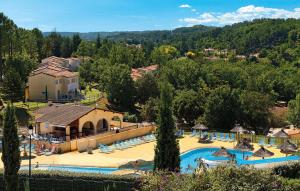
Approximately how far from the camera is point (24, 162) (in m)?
32.7

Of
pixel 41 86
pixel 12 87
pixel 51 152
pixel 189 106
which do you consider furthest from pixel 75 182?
pixel 41 86

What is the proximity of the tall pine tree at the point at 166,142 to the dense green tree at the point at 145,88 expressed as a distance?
127 ft

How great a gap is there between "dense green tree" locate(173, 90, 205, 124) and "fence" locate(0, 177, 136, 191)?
1163 inches

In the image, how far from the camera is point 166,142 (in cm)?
2391

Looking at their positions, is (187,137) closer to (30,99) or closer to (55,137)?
(55,137)

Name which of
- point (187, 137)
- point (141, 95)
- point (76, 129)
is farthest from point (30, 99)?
point (187, 137)

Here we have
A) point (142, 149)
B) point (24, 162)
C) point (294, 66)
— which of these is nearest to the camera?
point (24, 162)

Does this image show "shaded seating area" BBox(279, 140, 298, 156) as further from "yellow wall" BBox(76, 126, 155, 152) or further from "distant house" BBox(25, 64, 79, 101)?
"distant house" BBox(25, 64, 79, 101)

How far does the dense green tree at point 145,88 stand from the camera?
→ 206 feet

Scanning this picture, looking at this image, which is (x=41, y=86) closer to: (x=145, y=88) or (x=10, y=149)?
(x=145, y=88)

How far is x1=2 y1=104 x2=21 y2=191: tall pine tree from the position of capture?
71.4 feet

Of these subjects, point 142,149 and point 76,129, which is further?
point 76,129

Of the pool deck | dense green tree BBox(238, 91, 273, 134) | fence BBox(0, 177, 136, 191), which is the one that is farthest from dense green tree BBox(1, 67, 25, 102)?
fence BBox(0, 177, 136, 191)

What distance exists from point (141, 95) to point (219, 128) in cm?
1577
